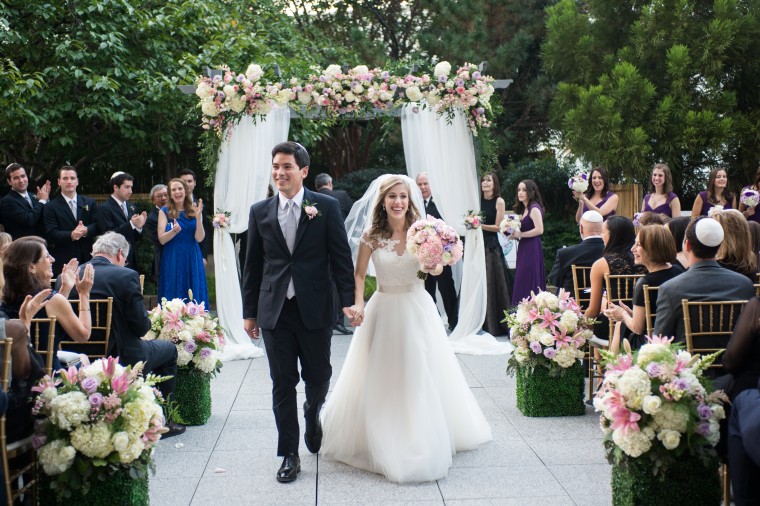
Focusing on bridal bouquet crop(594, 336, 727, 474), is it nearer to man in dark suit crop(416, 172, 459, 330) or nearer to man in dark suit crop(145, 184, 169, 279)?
man in dark suit crop(416, 172, 459, 330)

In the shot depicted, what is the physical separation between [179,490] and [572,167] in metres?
11.1

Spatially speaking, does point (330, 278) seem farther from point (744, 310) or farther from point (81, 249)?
point (81, 249)

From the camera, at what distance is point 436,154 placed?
915 cm

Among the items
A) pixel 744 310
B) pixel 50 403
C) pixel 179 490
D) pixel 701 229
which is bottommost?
pixel 179 490

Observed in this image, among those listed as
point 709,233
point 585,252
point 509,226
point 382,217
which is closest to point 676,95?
point 509,226

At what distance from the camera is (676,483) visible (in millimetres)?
3750

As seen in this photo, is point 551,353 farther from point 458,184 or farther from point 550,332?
point 458,184

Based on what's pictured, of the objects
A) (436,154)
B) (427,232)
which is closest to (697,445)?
(427,232)

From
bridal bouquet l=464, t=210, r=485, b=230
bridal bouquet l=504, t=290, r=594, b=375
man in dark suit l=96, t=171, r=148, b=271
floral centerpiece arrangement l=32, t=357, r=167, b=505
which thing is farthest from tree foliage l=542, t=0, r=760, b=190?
floral centerpiece arrangement l=32, t=357, r=167, b=505

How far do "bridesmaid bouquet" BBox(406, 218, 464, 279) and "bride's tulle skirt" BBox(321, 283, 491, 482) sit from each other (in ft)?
1.01

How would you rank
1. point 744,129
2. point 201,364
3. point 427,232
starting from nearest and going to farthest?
point 427,232, point 201,364, point 744,129

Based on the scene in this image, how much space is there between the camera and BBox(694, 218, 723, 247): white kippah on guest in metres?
4.12

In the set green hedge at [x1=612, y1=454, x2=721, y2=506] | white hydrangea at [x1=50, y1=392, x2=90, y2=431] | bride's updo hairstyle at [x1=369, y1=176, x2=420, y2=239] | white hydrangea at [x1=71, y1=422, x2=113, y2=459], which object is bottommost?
green hedge at [x1=612, y1=454, x2=721, y2=506]

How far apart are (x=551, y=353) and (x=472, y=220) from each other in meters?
3.37
